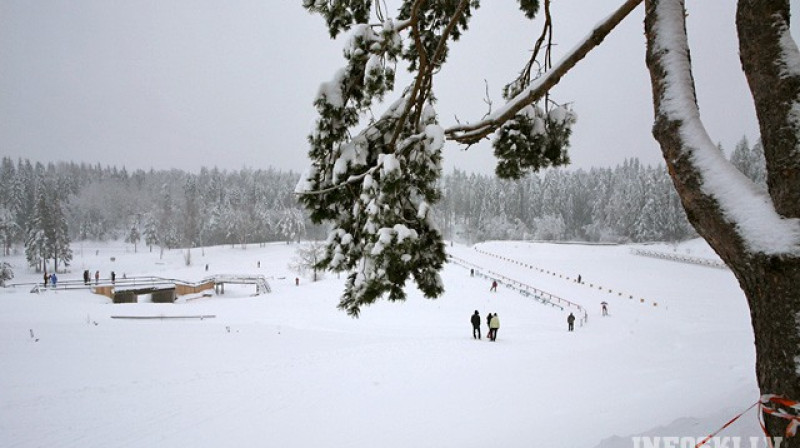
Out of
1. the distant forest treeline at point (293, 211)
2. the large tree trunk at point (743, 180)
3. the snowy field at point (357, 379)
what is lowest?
the snowy field at point (357, 379)

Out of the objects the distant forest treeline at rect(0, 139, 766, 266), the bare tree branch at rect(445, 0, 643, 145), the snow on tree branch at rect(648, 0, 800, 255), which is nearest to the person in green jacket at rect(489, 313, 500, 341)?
the bare tree branch at rect(445, 0, 643, 145)

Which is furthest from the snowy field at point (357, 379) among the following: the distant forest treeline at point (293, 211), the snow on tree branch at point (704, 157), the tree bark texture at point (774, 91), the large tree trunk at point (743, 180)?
the distant forest treeline at point (293, 211)

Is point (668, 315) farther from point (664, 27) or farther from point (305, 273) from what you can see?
point (305, 273)

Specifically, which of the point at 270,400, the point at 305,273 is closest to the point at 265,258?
the point at 305,273

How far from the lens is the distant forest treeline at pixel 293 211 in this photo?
262ft

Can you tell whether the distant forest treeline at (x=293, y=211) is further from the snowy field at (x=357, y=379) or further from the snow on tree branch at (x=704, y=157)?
the snow on tree branch at (x=704, y=157)

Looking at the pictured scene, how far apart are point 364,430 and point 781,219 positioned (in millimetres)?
6827

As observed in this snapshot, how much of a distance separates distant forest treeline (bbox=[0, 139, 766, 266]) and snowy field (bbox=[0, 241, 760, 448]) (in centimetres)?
6168

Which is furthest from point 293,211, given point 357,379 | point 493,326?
point 357,379

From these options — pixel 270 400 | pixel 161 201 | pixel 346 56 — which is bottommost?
pixel 270 400

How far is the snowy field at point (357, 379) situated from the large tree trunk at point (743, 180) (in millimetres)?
2501

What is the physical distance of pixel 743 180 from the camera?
2.86m

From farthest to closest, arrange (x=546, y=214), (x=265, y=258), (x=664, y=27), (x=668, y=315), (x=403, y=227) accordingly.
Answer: (x=546, y=214)
(x=265, y=258)
(x=668, y=315)
(x=403, y=227)
(x=664, y=27)

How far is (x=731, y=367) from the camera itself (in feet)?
32.5
